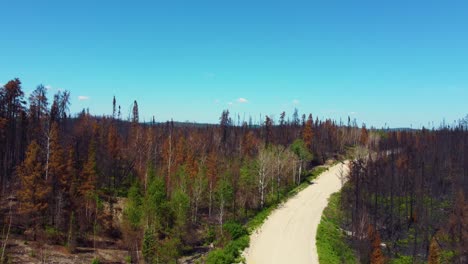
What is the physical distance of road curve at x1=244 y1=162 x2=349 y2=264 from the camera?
27953 millimetres

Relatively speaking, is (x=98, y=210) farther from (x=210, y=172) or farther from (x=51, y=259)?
(x=210, y=172)

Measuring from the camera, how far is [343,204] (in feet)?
170

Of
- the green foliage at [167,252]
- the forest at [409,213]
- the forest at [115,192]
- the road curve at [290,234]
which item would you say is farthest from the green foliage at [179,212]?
the forest at [409,213]

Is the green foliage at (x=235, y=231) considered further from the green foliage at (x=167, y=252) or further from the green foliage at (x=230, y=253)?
the green foliage at (x=167, y=252)

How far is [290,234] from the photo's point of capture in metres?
34.0

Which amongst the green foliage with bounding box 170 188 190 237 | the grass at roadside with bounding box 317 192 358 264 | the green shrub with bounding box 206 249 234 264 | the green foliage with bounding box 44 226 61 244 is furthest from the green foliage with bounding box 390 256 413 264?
the green foliage with bounding box 44 226 61 244

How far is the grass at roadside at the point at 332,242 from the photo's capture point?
2910 cm

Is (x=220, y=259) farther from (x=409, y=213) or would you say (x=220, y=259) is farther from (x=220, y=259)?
(x=409, y=213)

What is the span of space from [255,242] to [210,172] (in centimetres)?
1844

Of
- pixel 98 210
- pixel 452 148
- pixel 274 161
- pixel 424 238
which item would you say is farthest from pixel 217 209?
pixel 452 148

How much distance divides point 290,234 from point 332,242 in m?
4.07

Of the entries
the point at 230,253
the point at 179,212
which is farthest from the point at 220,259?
the point at 179,212

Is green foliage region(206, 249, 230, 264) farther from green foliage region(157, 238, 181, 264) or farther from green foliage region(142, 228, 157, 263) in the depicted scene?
green foliage region(142, 228, 157, 263)

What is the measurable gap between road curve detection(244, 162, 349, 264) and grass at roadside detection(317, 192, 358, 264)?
59cm
